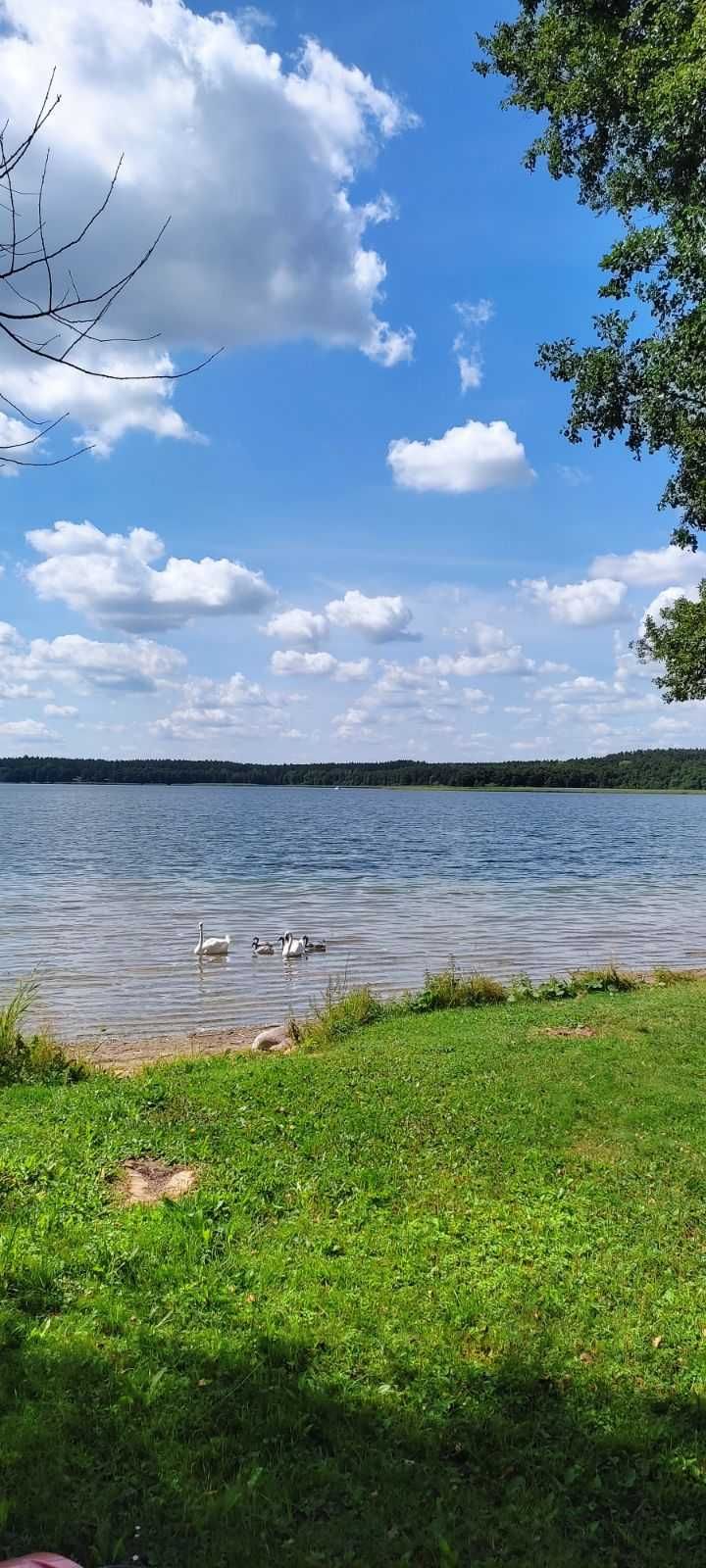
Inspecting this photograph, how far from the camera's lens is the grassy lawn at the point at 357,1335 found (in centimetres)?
370

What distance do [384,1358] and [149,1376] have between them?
123 cm

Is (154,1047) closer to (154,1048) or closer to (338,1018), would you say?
(154,1048)

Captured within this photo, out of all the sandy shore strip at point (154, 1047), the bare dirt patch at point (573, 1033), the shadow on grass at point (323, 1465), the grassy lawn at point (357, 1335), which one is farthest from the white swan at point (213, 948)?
the shadow on grass at point (323, 1465)

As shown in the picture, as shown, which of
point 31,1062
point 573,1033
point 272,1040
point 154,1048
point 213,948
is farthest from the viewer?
point 213,948

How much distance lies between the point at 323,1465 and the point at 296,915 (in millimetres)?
23852

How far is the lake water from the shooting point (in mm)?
17891

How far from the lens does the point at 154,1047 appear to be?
13.8m

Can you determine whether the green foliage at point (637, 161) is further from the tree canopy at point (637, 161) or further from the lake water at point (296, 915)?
the lake water at point (296, 915)

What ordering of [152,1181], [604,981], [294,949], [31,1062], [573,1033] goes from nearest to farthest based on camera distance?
[152,1181] < [31,1062] < [573,1033] < [604,981] < [294,949]

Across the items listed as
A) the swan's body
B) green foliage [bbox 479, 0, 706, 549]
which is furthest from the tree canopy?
the swan's body

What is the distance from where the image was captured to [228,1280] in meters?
5.43

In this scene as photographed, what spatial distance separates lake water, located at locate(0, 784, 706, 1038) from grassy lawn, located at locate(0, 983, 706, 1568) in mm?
7781

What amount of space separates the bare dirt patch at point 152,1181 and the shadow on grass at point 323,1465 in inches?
81.4

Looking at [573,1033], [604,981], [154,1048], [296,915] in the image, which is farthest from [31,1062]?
[296,915]
